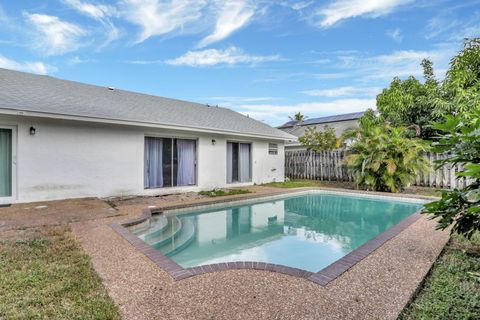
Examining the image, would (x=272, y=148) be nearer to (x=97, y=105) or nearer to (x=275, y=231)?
(x=275, y=231)

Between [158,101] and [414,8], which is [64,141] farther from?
[414,8]

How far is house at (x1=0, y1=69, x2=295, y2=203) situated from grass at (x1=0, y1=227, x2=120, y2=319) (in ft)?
14.2

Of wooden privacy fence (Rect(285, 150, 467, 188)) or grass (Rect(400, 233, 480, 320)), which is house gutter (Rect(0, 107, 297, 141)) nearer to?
wooden privacy fence (Rect(285, 150, 467, 188))

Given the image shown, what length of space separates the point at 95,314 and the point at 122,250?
183 centimetres

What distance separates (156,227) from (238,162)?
7.45m

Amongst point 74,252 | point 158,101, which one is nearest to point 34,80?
point 158,101

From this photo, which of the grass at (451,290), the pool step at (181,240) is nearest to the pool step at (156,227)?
the pool step at (181,240)

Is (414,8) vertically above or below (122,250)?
above

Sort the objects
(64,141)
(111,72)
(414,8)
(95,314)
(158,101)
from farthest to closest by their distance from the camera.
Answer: (111,72) → (158,101) → (414,8) → (64,141) → (95,314)

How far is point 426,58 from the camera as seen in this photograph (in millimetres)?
21062

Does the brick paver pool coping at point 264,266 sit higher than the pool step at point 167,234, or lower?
higher

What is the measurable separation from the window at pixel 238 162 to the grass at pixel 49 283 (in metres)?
9.01

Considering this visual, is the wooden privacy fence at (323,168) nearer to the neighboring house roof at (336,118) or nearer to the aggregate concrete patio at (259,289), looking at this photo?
the aggregate concrete patio at (259,289)

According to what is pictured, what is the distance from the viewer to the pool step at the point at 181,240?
5386 mm
